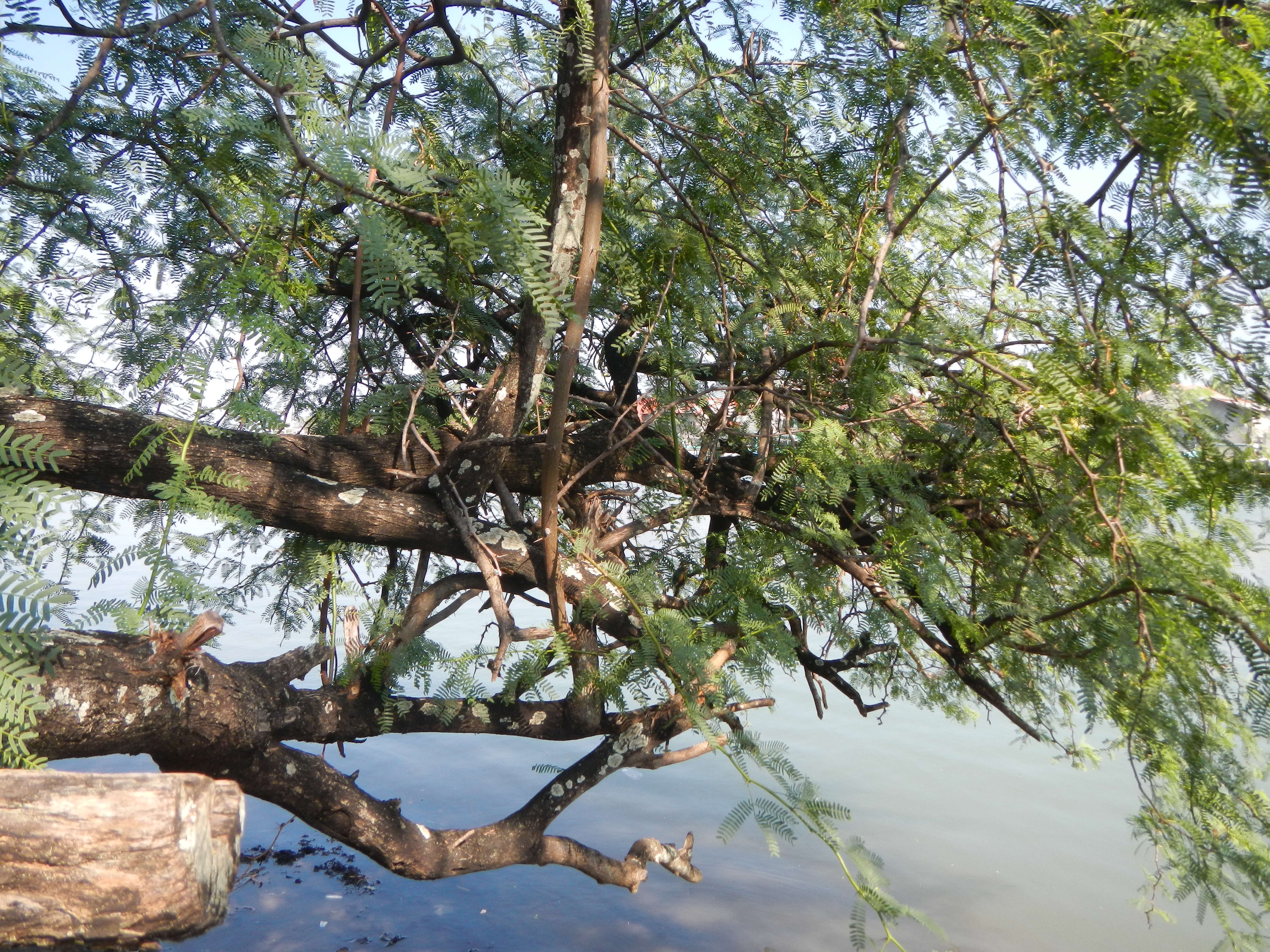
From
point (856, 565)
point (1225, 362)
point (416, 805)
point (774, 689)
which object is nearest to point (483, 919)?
point (416, 805)

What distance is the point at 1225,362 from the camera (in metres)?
1.39

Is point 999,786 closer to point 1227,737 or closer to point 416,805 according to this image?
point 1227,737

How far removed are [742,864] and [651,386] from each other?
82.1 inches

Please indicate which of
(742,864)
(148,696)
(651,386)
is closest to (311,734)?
(148,696)

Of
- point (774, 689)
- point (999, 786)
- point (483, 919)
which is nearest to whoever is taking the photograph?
point (483, 919)

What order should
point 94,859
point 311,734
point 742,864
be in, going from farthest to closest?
point 742,864
point 311,734
point 94,859

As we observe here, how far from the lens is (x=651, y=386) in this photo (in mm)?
2402

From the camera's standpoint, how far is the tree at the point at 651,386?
1.33 m

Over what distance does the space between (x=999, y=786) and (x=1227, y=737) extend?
212 centimetres

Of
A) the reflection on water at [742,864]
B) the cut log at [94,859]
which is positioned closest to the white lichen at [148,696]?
the cut log at [94,859]

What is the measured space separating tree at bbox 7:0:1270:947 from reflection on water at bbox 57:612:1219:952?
833 millimetres

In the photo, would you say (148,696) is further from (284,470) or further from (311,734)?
(284,470)

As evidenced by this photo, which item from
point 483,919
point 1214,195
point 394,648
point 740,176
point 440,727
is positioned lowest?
point 483,919

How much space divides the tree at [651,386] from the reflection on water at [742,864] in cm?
83
